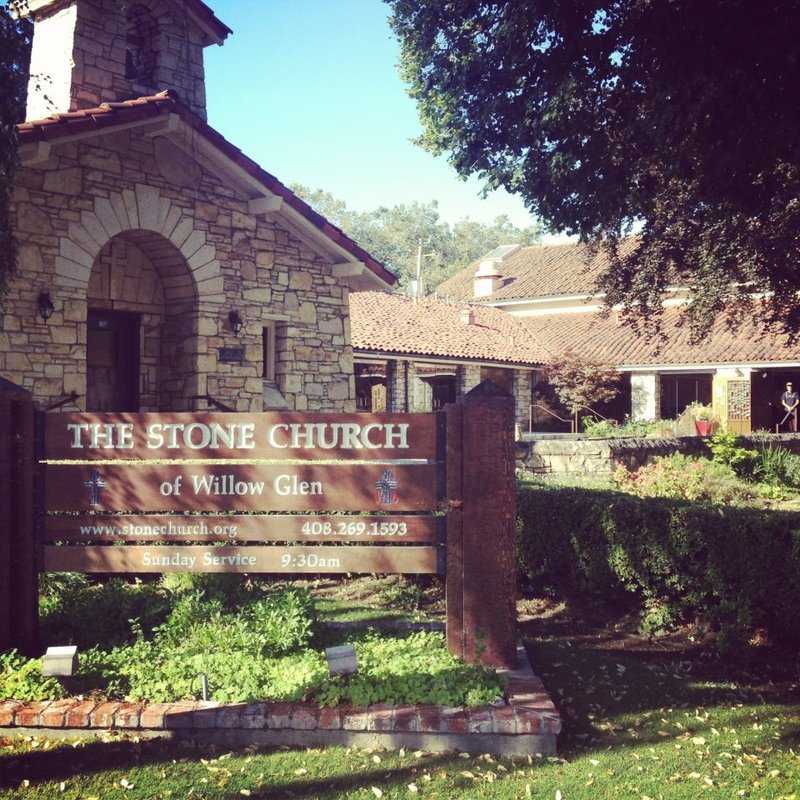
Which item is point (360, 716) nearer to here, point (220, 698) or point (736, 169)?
point (220, 698)

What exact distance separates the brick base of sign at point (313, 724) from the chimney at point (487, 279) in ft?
104

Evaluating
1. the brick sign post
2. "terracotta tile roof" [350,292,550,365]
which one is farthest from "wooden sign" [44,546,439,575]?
"terracotta tile roof" [350,292,550,365]

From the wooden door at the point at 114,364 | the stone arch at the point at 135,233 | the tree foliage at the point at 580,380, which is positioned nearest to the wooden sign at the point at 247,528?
the stone arch at the point at 135,233

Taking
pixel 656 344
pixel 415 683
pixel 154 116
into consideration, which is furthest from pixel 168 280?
pixel 656 344

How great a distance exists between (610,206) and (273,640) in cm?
569

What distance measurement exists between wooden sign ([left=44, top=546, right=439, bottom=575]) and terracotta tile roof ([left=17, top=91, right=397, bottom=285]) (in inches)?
205

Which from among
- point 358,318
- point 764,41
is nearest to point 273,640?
point 764,41

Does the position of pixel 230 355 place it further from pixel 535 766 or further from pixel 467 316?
pixel 467 316

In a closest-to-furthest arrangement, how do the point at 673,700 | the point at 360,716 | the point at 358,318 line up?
the point at 360,716 < the point at 673,700 < the point at 358,318

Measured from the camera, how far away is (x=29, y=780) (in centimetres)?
380

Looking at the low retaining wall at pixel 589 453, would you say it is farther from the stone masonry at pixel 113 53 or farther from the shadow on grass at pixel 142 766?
the shadow on grass at pixel 142 766

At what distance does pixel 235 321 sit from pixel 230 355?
0.47m

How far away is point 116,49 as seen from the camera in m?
11.4

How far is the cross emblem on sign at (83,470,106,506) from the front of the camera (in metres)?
5.15
